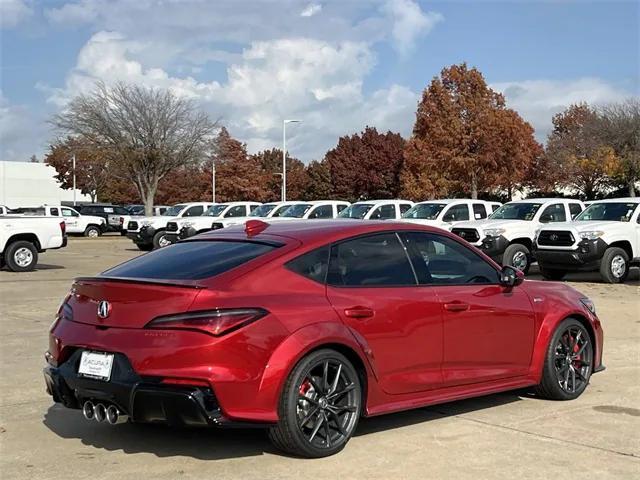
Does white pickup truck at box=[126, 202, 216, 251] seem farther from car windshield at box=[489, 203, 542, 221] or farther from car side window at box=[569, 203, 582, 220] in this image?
car side window at box=[569, 203, 582, 220]

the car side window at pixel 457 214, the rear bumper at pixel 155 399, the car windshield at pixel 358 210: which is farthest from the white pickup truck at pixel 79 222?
the rear bumper at pixel 155 399

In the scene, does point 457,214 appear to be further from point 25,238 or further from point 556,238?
point 25,238

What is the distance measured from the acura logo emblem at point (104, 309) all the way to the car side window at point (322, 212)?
21.3m

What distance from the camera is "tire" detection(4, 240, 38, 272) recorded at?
61.3 feet

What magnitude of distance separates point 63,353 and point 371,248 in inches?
86.6

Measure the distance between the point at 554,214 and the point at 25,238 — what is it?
12913 millimetres

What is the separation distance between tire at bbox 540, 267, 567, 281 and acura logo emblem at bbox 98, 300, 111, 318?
554 inches

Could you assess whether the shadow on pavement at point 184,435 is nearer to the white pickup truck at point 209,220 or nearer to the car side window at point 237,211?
the white pickup truck at point 209,220

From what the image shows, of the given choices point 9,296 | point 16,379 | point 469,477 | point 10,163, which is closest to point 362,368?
point 469,477

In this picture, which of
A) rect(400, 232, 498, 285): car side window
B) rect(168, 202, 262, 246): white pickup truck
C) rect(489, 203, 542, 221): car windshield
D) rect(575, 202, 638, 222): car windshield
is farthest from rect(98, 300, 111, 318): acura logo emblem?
rect(168, 202, 262, 246): white pickup truck

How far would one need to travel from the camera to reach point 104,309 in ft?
16.3

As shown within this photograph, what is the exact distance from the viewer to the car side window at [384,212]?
2372 cm

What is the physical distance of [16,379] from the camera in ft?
24.2

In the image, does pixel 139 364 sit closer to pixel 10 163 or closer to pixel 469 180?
pixel 469 180
